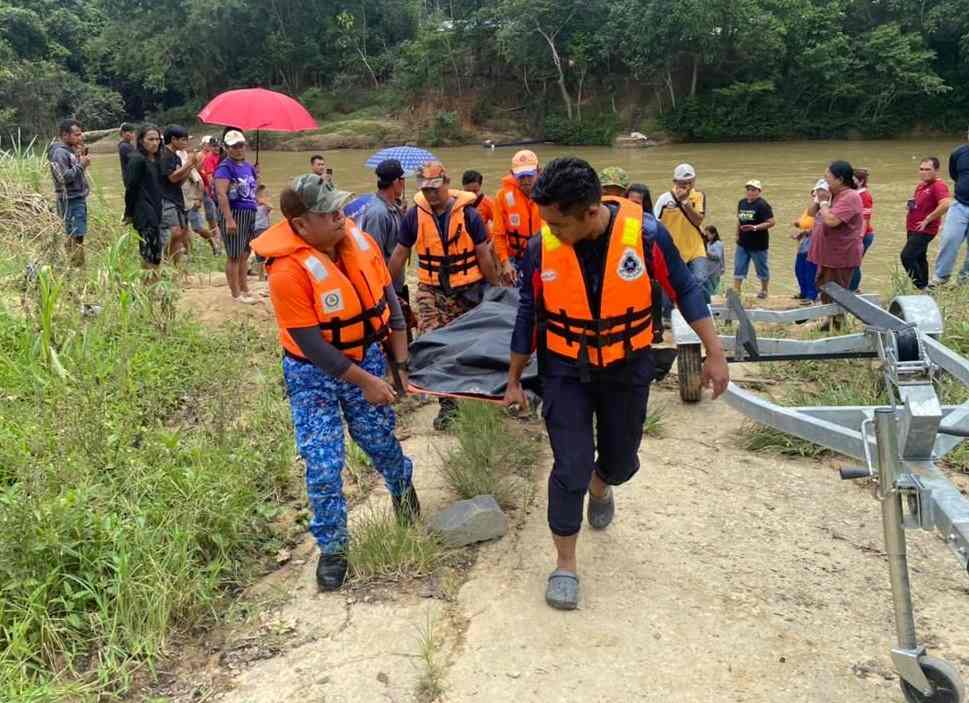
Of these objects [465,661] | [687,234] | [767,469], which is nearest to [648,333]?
[465,661]

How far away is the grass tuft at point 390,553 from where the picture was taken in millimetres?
3117

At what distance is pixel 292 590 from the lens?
10.2ft

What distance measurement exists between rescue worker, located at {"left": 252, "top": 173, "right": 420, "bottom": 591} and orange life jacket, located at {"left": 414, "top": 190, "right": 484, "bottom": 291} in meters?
1.49

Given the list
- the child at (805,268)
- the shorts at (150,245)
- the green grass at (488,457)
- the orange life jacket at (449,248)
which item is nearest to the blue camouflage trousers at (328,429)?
the green grass at (488,457)

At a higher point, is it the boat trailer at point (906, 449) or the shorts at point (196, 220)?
the shorts at point (196, 220)

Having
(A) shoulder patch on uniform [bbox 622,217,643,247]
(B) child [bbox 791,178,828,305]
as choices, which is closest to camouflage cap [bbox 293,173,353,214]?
(A) shoulder patch on uniform [bbox 622,217,643,247]

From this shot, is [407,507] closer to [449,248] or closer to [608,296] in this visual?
[608,296]

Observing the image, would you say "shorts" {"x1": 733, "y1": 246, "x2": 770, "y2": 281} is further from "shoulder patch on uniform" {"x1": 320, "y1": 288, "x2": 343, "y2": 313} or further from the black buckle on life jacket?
"shoulder patch on uniform" {"x1": 320, "y1": 288, "x2": 343, "y2": 313}

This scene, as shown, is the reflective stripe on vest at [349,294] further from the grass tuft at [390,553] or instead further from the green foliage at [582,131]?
the green foliage at [582,131]

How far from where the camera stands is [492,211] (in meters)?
5.79

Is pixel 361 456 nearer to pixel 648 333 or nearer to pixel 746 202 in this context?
pixel 648 333

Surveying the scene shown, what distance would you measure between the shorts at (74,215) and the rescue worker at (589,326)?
6072mm

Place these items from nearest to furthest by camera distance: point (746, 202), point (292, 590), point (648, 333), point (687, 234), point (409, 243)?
point (648, 333)
point (292, 590)
point (409, 243)
point (687, 234)
point (746, 202)

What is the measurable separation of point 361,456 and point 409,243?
1420 mm
